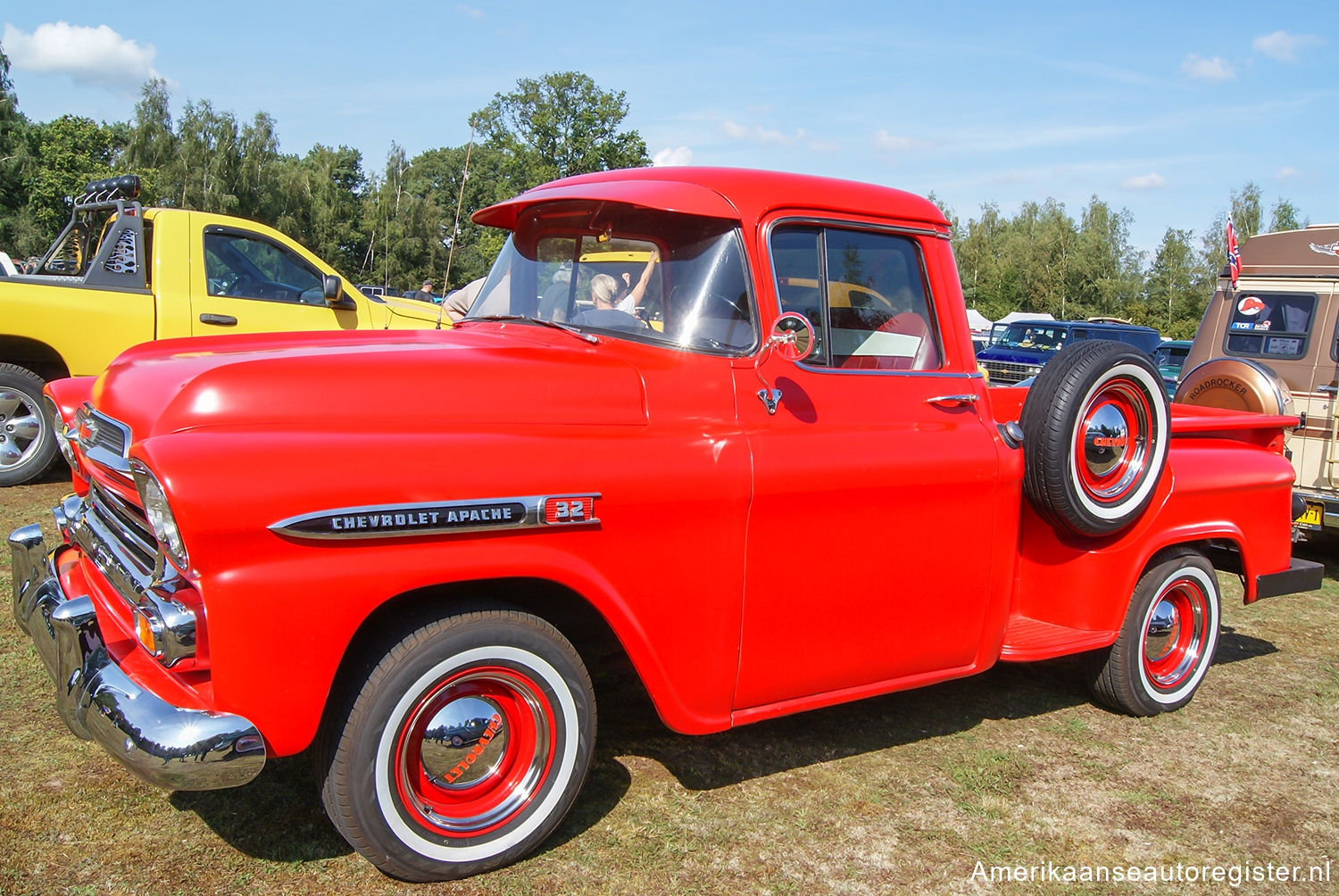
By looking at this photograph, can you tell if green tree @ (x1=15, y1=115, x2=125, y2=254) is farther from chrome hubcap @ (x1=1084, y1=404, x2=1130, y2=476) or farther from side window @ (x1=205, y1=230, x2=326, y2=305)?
chrome hubcap @ (x1=1084, y1=404, x2=1130, y2=476)

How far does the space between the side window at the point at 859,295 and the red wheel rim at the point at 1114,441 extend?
2.20 feet

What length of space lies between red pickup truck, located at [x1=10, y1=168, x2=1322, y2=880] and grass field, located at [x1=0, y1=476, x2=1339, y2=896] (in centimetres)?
27

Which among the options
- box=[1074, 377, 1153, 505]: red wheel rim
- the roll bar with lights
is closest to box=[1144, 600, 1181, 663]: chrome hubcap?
box=[1074, 377, 1153, 505]: red wheel rim

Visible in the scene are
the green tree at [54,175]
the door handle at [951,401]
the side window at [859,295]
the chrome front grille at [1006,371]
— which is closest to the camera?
the side window at [859,295]

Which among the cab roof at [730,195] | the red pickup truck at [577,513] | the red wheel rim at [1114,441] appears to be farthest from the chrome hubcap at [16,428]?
the red wheel rim at [1114,441]

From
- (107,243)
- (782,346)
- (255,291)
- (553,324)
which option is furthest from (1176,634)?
(107,243)

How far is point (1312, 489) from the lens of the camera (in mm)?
7602

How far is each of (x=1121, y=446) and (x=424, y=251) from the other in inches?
2050

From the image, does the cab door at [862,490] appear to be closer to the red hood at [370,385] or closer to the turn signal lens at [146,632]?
the red hood at [370,385]

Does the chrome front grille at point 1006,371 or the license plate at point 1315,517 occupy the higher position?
the chrome front grille at point 1006,371

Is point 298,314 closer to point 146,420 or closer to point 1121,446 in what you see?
point 146,420

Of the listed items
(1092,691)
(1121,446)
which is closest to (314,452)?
(1121,446)

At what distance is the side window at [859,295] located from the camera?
346 centimetres

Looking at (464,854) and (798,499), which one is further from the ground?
(798,499)
